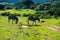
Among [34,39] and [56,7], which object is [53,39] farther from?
[56,7]

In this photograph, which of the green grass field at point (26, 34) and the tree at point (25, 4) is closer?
the green grass field at point (26, 34)

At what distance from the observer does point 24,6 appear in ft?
271

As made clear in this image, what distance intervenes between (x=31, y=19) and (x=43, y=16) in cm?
1272

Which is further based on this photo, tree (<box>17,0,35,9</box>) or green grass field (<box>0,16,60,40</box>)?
tree (<box>17,0,35,9</box>)

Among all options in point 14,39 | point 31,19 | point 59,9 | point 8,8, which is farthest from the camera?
point 8,8

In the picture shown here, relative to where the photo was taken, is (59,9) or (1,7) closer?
(59,9)

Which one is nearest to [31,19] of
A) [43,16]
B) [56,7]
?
[43,16]

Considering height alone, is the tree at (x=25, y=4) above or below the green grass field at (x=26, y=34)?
below

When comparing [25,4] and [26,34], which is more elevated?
[26,34]

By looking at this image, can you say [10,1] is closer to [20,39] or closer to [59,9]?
[59,9]

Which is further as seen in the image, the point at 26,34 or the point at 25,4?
the point at 25,4

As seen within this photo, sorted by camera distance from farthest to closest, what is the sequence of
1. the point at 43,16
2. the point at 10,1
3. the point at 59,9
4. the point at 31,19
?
the point at 10,1 < the point at 59,9 < the point at 43,16 < the point at 31,19

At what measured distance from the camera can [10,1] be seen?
104 metres

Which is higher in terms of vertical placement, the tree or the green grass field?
the green grass field
